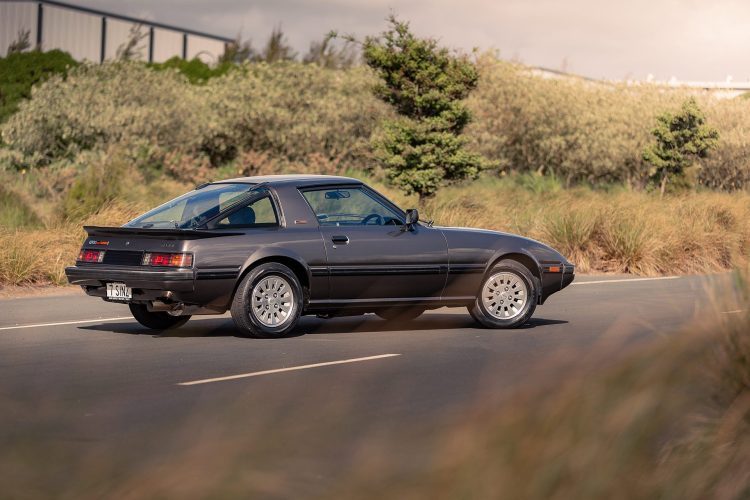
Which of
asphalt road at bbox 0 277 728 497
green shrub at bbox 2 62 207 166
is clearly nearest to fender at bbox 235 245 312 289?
asphalt road at bbox 0 277 728 497

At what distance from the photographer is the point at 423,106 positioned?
1198 inches

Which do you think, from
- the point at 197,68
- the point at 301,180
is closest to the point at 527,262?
the point at 301,180

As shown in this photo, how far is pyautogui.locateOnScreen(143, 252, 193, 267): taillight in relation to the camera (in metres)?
12.3

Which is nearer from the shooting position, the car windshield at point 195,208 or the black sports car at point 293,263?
the black sports car at point 293,263

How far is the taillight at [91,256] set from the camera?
12859 millimetres

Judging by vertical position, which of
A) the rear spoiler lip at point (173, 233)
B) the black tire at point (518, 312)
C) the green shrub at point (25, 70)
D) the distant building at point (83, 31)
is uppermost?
the distant building at point (83, 31)

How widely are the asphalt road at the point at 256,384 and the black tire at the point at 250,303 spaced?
0.45 ft

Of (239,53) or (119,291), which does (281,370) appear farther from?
(239,53)

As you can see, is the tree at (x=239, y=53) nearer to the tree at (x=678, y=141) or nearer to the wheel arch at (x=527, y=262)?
the tree at (x=678, y=141)

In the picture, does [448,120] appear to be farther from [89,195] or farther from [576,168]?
[576,168]

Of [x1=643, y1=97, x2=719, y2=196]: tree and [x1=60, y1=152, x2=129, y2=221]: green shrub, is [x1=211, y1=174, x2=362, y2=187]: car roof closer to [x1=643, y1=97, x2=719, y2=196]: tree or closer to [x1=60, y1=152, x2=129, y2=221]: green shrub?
[x1=60, y1=152, x2=129, y2=221]: green shrub

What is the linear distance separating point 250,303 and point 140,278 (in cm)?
98

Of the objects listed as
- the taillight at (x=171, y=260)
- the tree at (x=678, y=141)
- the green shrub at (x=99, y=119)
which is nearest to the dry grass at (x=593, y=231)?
the taillight at (x=171, y=260)

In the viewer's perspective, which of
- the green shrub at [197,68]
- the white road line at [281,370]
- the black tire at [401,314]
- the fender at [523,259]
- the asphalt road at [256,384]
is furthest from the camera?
the green shrub at [197,68]
